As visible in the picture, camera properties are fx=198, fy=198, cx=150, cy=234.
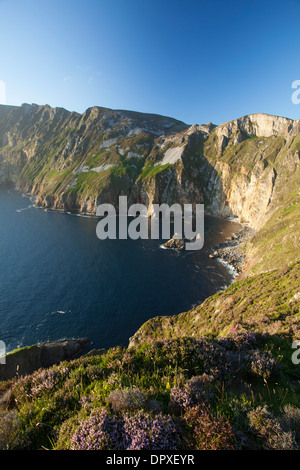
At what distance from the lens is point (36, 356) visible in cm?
2783

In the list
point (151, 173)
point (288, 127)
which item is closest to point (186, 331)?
point (288, 127)

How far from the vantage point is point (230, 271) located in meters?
55.3

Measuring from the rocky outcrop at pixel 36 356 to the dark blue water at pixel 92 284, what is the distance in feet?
12.6

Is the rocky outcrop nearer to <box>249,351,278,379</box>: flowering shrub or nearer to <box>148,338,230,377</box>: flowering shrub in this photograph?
<box>148,338,230,377</box>: flowering shrub

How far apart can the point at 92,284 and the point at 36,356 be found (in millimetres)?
23599

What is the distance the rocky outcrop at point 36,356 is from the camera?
2600cm

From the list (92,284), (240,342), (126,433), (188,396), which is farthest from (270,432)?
(92,284)

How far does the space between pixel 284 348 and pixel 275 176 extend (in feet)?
288

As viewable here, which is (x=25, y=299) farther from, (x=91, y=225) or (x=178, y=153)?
(x=178, y=153)

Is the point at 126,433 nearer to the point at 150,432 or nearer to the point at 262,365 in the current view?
the point at 150,432

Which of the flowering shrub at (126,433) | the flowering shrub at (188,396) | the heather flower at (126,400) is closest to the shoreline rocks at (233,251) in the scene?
the flowering shrub at (188,396)

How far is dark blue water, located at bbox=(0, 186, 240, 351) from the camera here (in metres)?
37.6
